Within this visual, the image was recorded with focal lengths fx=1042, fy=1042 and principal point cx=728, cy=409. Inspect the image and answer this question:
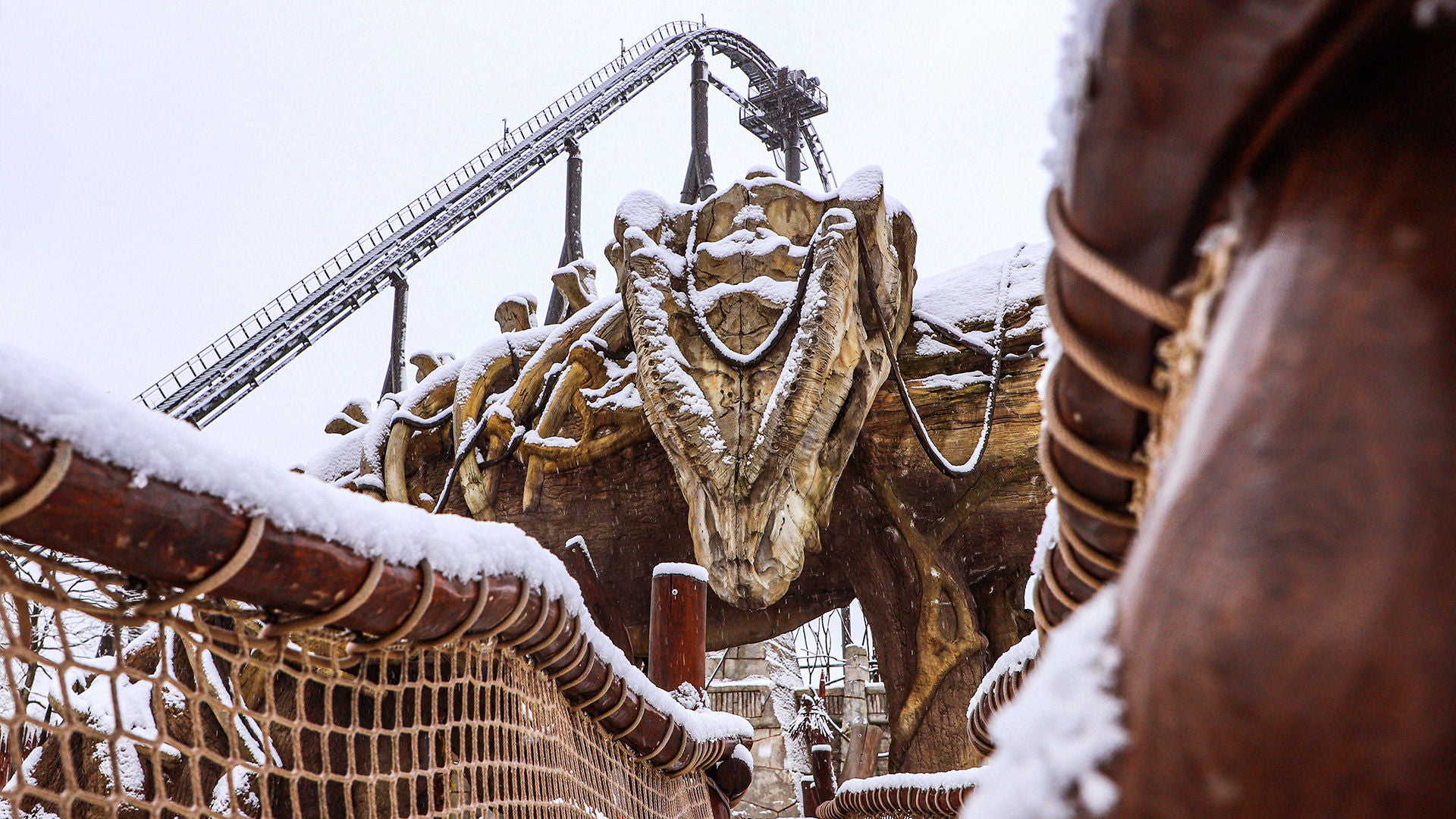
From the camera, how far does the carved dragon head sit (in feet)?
17.9

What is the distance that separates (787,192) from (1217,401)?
228 inches

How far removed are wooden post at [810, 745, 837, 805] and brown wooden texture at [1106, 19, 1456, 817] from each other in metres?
5.85

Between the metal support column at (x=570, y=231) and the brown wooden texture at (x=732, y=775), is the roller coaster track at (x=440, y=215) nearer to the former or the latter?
the metal support column at (x=570, y=231)

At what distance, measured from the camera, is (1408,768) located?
314mm

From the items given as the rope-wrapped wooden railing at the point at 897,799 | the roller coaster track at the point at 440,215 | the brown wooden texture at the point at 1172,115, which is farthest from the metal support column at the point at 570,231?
the brown wooden texture at the point at 1172,115

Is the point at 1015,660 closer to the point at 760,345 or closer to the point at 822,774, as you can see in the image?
the point at 760,345

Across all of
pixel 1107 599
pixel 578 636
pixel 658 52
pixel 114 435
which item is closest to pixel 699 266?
pixel 578 636

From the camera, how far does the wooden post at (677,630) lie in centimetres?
313

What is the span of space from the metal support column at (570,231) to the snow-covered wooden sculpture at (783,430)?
4918 millimetres

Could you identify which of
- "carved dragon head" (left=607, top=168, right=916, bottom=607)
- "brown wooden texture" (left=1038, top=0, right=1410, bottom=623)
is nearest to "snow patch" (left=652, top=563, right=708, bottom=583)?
"carved dragon head" (left=607, top=168, right=916, bottom=607)

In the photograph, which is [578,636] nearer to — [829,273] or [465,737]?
[465,737]

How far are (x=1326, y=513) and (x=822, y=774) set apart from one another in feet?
20.0

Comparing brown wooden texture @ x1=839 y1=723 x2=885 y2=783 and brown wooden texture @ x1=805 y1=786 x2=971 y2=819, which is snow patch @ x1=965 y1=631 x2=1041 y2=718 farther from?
brown wooden texture @ x1=839 y1=723 x2=885 y2=783

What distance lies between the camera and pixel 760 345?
19.0 feet
